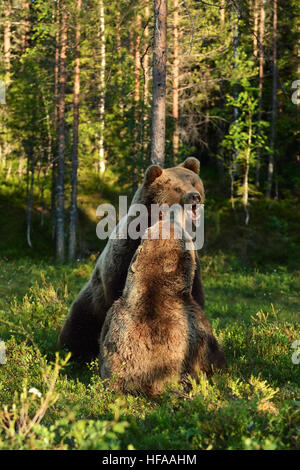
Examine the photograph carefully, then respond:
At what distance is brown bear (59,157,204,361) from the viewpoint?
15.6ft

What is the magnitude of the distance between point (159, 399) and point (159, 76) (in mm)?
6380

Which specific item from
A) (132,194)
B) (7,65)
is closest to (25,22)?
(7,65)

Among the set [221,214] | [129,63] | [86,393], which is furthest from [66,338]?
[221,214]

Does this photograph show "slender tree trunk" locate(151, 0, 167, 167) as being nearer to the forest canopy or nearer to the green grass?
the green grass

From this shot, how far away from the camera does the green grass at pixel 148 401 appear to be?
291 centimetres

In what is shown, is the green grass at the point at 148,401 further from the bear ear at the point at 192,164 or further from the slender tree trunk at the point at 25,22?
the slender tree trunk at the point at 25,22

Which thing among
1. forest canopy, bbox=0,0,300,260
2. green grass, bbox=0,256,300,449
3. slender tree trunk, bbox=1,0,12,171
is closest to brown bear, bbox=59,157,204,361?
green grass, bbox=0,256,300,449

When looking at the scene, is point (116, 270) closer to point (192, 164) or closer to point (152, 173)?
point (152, 173)

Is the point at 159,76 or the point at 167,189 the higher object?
the point at 159,76

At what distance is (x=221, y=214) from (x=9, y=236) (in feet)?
40.7

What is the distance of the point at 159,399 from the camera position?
4047 mm

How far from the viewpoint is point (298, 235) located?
2217 centimetres

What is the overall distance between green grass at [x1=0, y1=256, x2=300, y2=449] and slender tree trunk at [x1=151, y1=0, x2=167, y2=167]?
3.64 m

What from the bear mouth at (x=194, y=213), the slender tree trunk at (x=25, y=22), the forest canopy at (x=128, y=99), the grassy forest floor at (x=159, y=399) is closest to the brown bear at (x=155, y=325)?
the grassy forest floor at (x=159, y=399)
